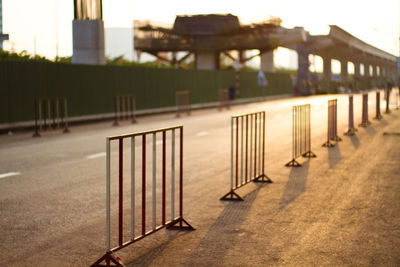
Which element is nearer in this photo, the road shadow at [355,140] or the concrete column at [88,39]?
the road shadow at [355,140]

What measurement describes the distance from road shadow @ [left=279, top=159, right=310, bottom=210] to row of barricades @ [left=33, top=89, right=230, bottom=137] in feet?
35.1

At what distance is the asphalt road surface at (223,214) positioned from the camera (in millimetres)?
6117

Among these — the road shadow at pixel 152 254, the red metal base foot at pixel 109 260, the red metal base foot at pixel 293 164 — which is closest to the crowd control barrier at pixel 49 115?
the red metal base foot at pixel 293 164

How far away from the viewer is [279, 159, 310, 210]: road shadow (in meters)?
8.89

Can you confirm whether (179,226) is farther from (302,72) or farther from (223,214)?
(302,72)

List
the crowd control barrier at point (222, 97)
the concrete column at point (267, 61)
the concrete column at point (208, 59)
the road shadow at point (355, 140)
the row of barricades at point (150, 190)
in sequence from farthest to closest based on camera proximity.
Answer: the concrete column at point (267, 61), the concrete column at point (208, 59), the crowd control barrier at point (222, 97), the road shadow at point (355, 140), the row of barricades at point (150, 190)

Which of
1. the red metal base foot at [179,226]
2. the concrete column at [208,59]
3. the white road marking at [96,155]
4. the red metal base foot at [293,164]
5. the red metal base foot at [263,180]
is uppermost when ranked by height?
the concrete column at [208,59]

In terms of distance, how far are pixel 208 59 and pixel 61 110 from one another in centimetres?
4762

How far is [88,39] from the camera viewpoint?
3306 cm

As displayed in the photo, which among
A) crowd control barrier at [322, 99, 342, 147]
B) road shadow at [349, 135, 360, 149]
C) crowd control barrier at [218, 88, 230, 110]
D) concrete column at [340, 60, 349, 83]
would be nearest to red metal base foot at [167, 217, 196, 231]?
crowd control barrier at [322, 99, 342, 147]

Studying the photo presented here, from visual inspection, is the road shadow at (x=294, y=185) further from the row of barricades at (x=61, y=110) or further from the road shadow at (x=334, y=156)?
the row of barricades at (x=61, y=110)

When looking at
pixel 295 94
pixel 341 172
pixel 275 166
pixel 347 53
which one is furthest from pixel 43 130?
pixel 347 53

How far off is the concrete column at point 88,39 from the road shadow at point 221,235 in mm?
25580

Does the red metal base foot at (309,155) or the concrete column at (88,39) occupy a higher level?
the concrete column at (88,39)
